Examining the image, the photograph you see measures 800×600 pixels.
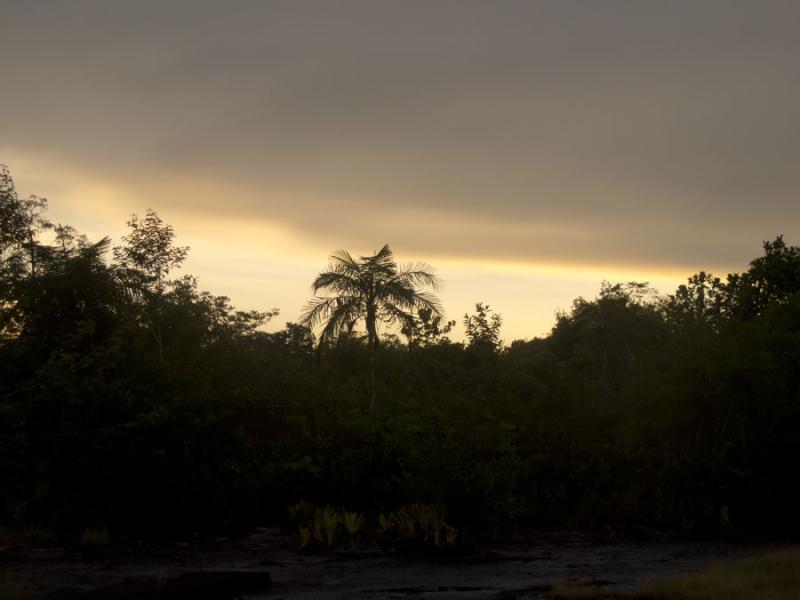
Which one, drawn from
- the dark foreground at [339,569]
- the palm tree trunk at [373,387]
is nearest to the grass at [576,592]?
the dark foreground at [339,569]

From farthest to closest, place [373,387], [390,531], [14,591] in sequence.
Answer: [373,387]
[390,531]
[14,591]

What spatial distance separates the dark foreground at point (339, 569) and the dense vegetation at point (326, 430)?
1271mm

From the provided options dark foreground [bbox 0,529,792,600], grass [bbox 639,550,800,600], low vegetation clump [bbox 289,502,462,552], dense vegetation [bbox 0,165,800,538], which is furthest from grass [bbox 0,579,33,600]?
grass [bbox 639,550,800,600]

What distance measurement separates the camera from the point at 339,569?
45.3 ft

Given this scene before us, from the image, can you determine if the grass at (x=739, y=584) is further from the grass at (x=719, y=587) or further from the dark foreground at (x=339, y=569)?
the dark foreground at (x=339, y=569)

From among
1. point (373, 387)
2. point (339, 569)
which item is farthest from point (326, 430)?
point (339, 569)

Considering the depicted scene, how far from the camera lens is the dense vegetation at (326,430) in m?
16.8

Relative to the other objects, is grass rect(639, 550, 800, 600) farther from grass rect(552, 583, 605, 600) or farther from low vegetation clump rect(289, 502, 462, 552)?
low vegetation clump rect(289, 502, 462, 552)

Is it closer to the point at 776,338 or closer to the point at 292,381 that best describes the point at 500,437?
the point at 292,381

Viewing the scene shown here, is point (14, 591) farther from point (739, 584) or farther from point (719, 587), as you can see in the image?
point (739, 584)

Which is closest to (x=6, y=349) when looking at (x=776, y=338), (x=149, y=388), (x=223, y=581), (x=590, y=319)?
(x=149, y=388)

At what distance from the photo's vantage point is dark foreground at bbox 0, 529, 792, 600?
11258 mm

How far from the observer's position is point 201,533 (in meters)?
17.7

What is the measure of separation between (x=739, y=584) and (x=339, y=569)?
627cm
